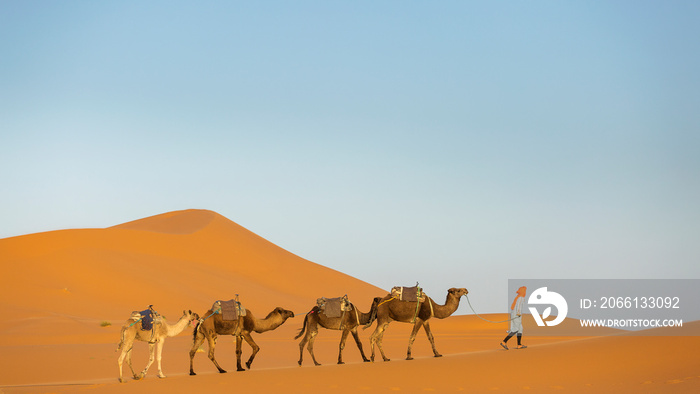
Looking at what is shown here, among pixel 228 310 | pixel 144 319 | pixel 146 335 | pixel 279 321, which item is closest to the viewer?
pixel 144 319

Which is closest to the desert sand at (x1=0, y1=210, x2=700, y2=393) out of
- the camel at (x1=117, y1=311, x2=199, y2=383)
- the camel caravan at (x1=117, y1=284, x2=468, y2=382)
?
the camel at (x1=117, y1=311, x2=199, y2=383)

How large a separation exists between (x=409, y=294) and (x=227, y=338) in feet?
50.2

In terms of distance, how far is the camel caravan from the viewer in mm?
17688

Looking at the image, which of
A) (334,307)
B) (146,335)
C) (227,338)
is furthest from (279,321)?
(227,338)

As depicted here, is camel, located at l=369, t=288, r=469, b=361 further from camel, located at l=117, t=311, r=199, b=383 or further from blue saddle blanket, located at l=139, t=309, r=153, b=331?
blue saddle blanket, located at l=139, t=309, r=153, b=331

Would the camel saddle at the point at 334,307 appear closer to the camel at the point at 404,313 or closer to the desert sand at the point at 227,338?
the camel at the point at 404,313

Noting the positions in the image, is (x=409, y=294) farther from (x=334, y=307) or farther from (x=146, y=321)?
(x=146, y=321)

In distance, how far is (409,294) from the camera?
20.3 metres

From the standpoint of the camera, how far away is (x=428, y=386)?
15.2 meters

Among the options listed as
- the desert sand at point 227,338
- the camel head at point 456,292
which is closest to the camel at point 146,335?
the desert sand at point 227,338

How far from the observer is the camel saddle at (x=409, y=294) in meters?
20.2

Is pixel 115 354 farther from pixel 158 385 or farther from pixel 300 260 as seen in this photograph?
pixel 300 260

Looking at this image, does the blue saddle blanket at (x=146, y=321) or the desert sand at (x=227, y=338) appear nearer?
the desert sand at (x=227, y=338)

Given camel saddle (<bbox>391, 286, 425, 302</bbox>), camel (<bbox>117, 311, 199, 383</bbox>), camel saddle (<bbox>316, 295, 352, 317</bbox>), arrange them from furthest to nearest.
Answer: camel saddle (<bbox>391, 286, 425, 302</bbox>) → camel saddle (<bbox>316, 295, 352, 317</bbox>) → camel (<bbox>117, 311, 199, 383</bbox>)
